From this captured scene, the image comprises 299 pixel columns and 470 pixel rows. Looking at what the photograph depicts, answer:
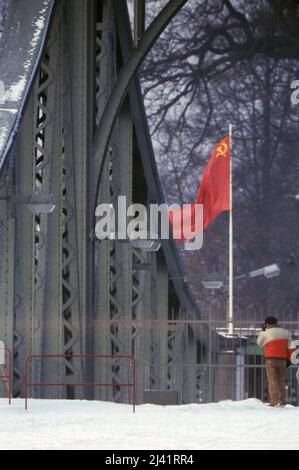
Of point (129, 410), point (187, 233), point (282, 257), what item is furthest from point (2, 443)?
point (282, 257)

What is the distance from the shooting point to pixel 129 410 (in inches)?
851

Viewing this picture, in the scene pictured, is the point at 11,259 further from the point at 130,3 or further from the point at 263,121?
the point at 130,3

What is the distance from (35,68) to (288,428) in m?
6.35

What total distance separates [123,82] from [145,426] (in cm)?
957

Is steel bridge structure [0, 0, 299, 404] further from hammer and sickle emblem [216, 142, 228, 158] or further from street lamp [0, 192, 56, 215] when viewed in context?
hammer and sickle emblem [216, 142, 228, 158]

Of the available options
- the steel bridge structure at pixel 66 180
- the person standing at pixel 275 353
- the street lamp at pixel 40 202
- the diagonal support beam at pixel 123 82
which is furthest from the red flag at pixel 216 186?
the street lamp at pixel 40 202

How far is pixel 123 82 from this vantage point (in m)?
27.0

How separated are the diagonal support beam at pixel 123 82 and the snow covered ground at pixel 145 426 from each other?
14.5ft

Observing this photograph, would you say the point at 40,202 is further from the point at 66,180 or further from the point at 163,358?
the point at 163,358

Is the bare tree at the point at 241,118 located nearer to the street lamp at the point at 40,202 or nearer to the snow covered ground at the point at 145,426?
the snow covered ground at the point at 145,426

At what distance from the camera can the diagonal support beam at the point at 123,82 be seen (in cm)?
2620

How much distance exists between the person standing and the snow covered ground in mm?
241

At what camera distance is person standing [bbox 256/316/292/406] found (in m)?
23.2


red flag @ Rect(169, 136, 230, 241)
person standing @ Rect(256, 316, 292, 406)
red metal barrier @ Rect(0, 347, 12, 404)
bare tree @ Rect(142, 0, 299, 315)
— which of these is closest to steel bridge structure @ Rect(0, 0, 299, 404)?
red metal barrier @ Rect(0, 347, 12, 404)
